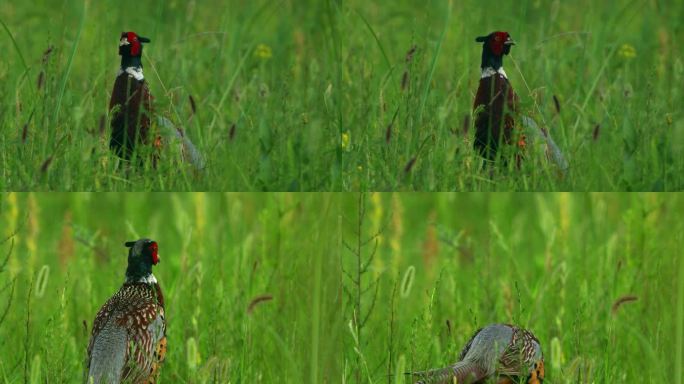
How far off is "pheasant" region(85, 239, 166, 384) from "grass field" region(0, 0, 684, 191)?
377mm

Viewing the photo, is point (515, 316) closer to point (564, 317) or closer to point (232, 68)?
point (564, 317)

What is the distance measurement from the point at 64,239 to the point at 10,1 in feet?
4.41

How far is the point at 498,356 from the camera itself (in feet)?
13.0

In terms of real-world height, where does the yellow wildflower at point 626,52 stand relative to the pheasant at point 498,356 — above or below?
above

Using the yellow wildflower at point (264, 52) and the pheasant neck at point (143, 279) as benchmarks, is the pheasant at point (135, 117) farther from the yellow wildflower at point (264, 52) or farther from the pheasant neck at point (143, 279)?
the yellow wildflower at point (264, 52)

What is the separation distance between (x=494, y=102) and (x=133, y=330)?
4.93 ft

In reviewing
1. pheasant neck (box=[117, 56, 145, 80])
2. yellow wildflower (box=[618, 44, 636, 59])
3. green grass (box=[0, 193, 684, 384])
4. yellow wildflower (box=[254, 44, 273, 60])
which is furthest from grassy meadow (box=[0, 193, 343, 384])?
yellow wildflower (box=[618, 44, 636, 59])

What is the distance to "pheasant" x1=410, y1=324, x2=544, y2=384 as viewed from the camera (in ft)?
13.0

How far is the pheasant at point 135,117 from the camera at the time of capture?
14.4 ft

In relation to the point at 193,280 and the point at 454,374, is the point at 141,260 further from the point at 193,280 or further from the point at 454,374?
the point at 454,374

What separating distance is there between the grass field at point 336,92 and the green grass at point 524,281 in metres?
0.22

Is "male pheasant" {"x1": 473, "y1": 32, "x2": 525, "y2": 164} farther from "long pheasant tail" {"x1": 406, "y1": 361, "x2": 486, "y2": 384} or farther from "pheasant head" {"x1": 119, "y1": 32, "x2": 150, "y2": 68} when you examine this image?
"pheasant head" {"x1": 119, "y1": 32, "x2": 150, "y2": 68}

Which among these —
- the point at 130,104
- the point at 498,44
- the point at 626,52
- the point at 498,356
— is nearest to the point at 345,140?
the point at 498,44

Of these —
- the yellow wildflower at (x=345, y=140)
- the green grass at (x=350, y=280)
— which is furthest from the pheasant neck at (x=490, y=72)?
the yellow wildflower at (x=345, y=140)
